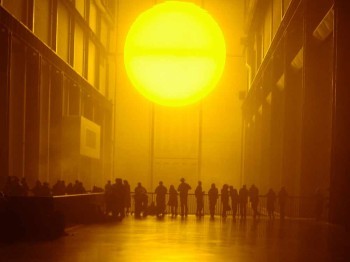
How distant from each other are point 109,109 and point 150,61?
36.6 feet

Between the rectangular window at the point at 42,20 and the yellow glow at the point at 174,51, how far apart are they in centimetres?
363

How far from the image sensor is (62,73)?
29828mm

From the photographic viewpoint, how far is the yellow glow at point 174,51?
28.6 metres

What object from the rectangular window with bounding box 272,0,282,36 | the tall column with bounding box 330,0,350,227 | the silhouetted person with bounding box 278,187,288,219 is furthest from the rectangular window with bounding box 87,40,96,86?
the tall column with bounding box 330,0,350,227

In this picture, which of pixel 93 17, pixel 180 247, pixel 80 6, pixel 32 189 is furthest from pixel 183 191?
pixel 93 17

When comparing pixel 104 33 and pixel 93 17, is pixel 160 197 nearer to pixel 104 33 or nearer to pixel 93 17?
pixel 93 17

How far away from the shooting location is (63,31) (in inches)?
1214

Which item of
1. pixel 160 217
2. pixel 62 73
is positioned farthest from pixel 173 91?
pixel 160 217

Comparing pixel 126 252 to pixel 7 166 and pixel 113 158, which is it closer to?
pixel 7 166

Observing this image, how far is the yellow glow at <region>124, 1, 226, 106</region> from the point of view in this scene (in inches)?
1125

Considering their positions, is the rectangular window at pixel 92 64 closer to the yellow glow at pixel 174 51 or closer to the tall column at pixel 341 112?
the yellow glow at pixel 174 51

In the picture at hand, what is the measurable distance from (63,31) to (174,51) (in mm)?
5624

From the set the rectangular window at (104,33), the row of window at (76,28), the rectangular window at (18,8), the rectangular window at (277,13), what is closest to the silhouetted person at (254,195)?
the rectangular window at (277,13)

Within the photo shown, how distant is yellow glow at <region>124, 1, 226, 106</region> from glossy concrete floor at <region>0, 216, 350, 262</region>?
15.4 meters
